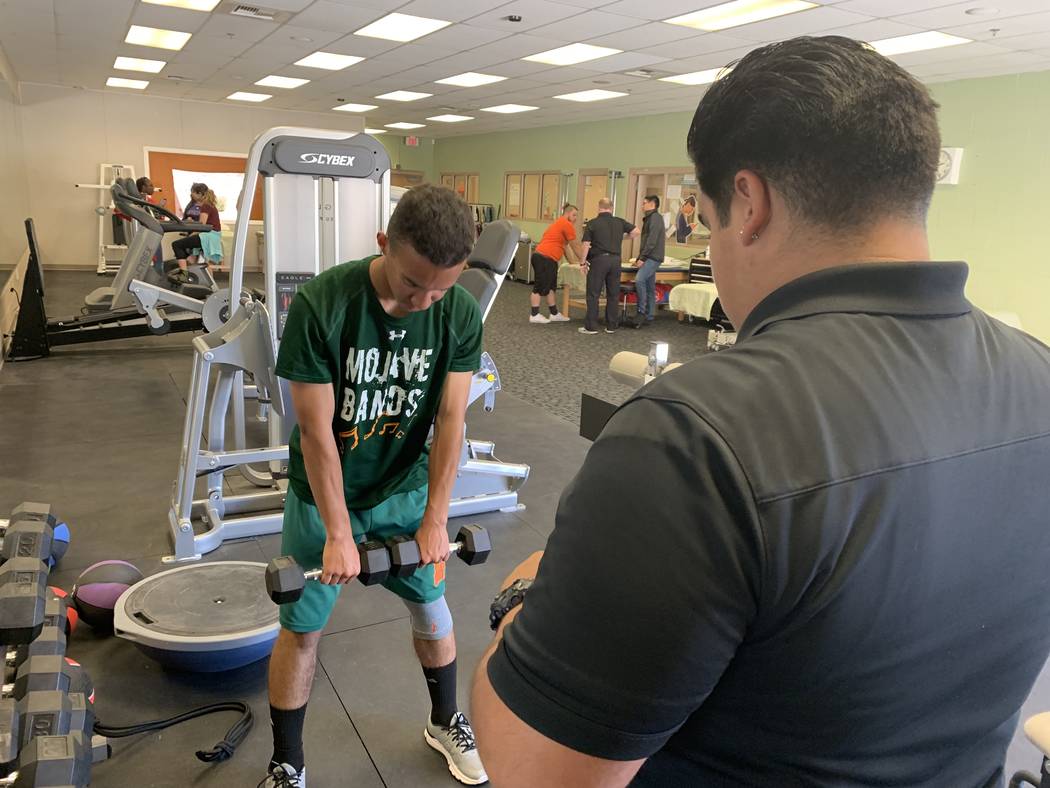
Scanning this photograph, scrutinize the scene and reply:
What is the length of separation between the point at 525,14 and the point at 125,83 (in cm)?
842

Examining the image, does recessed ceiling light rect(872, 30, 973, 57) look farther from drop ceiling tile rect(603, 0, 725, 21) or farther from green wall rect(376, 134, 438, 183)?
green wall rect(376, 134, 438, 183)

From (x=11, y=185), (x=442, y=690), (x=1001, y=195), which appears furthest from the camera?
(x=11, y=185)

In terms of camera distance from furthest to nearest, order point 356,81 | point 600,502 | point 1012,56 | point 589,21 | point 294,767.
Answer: point 356,81, point 1012,56, point 589,21, point 294,767, point 600,502

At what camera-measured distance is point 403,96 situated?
36.8 ft

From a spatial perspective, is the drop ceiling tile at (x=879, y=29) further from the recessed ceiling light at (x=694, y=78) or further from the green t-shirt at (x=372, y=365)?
the green t-shirt at (x=372, y=365)

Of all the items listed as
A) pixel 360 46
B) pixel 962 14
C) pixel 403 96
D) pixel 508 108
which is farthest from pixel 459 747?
pixel 508 108

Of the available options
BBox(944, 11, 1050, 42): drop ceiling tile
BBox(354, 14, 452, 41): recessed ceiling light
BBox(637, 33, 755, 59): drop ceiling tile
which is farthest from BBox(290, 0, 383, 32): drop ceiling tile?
BBox(944, 11, 1050, 42): drop ceiling tile

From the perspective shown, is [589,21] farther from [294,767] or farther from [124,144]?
[124,144]

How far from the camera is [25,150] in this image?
12.2 m

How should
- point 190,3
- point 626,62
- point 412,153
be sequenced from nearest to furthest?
1. point 190,3
2. point 626,62
3. point 412,153

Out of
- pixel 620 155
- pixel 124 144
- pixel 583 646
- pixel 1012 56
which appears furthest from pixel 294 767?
pixel 124 144

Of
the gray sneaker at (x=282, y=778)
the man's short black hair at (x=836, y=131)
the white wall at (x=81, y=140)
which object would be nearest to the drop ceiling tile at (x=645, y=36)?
the gray sneaker at (x=282, y=778)

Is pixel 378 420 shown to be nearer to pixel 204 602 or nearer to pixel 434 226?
pixel 434 226

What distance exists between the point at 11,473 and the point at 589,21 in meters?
5.15
